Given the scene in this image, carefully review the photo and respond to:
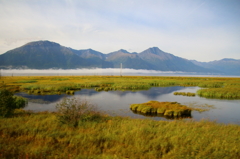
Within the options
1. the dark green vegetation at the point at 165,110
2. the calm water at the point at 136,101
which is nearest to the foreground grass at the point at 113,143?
the calm water at the point at 136,101

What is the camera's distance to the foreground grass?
30.4 ft

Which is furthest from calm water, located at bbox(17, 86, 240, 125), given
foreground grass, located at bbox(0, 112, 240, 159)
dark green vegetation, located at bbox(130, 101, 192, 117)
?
foreground grass, located at bbox(0, 112, 240, 159)

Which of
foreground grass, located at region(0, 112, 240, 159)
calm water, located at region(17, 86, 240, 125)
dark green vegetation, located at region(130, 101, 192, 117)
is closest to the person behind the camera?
foreground grass, located at region(0, 112, 240, 159)

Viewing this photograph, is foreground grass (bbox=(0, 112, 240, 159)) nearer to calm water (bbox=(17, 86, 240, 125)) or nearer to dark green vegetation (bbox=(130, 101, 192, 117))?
calm water (bbox=(17, 86, 240, 125))

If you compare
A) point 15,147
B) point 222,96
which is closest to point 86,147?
point 15,147

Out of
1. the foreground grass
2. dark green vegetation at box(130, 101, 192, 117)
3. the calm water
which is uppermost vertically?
the foreground grass

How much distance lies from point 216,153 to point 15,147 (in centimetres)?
1196

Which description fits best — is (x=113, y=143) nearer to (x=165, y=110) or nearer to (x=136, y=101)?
(x=165, y=110)

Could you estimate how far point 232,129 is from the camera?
14.8 m

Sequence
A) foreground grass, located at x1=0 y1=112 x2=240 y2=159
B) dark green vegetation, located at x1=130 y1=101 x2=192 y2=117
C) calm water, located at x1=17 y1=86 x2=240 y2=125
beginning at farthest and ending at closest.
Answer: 1. dark green vegetation, located at x1=130 y1=101 x2=192 y2=117
2. calm water, located at x1=17 y1=86 x2=240 y2=125
3. foreground grass, located at x1=0 y1=112 x2=240 y2=159

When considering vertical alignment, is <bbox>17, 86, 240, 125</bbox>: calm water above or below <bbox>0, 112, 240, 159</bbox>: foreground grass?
below

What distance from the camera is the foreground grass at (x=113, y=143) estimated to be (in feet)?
30.4

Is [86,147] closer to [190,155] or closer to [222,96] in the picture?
[190,155]

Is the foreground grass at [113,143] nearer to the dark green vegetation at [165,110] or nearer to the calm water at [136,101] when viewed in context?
the calm water at [136,101]
